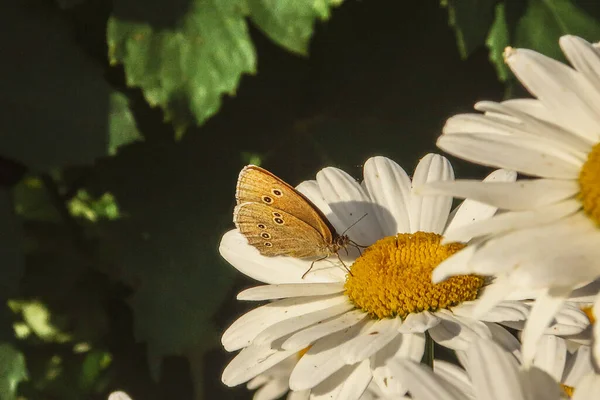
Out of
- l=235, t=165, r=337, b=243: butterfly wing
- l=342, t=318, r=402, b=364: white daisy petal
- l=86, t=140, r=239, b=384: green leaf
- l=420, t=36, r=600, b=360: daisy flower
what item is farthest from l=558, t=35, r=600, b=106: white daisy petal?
l=86, t=140, r=239, b=384: green leaf

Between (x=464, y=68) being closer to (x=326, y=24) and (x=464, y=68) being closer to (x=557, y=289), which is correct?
(x=326, y=24)

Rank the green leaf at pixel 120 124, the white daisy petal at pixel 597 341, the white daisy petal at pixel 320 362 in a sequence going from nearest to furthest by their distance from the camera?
1. the white daisy petal at pixel 597 341
2. the white daisy petal at pixel 320 362
3. the green leaf at pixel 120 124

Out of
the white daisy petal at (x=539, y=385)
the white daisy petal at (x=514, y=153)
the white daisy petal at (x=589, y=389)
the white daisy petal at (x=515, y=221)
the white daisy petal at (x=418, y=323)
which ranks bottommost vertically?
the white daisy petal at (x=418, y=323)

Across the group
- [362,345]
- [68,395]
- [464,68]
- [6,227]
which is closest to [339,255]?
[362,345]

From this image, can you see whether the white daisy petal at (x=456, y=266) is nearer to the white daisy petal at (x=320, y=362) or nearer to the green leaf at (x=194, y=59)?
the white daisy petal at (x=320, y=362)

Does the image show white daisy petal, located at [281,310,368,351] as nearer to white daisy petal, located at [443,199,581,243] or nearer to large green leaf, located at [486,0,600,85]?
white daisy petal, located at [443,199,581,243]

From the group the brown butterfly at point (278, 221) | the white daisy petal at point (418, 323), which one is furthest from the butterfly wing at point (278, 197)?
the white daisy petal at point (418, 323)
